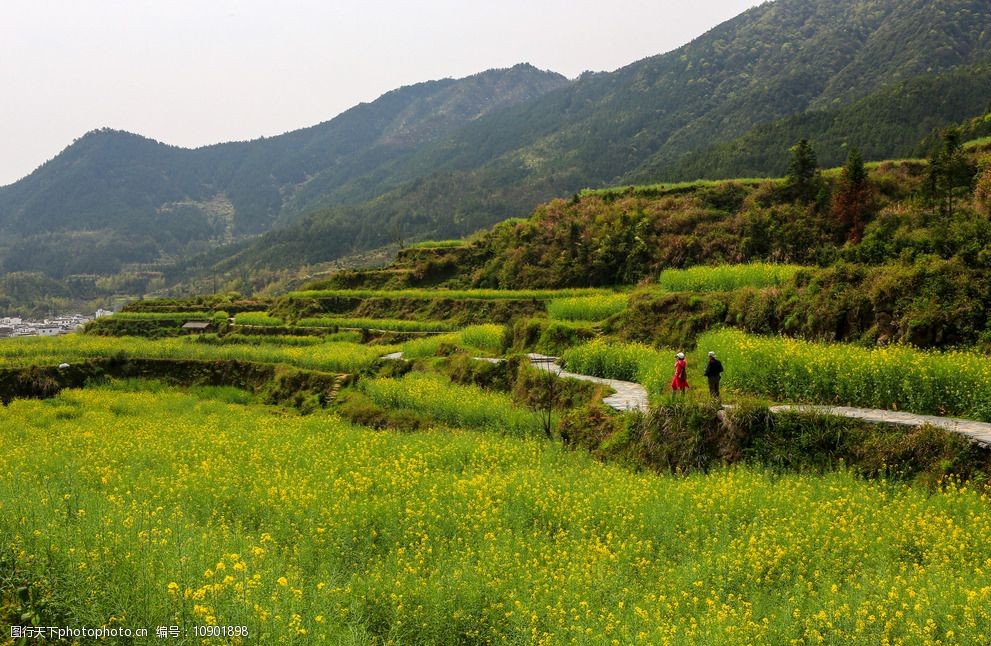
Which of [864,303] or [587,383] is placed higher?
[864,303]

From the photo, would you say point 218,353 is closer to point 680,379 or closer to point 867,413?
point 680,379

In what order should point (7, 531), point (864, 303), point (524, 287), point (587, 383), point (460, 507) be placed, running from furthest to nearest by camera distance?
point (524, 287) < point (587, 383) < point (864, 303) < point (460, 507) < point (7, 531)

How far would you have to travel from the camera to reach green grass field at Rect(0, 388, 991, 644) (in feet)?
24.7

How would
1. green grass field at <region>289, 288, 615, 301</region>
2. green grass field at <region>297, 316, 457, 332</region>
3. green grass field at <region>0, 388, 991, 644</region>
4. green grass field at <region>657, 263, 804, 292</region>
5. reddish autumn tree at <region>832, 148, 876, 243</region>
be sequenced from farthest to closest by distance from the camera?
green grass field at <region>297, 316, 457, 332</region>
green grass field at <region>289, 288, 615, 301</region>
reddish autumn tree at <region>832, 148, 876, 243</region>
green grass field at <region>657, 263, 804, 292</region>
green grass field at <region>0, 388, 991, 644</region>

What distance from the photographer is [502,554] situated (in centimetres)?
1015

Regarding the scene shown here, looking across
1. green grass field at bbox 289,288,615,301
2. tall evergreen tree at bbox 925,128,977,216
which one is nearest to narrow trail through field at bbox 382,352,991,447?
tall evergreen tree at bbox 925,128,977,216

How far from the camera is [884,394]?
14258mm

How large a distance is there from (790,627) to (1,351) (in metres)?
48.8

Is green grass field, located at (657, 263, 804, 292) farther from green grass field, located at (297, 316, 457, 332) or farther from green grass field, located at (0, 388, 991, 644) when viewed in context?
green grass field, located at (297, 316, 457, 332)

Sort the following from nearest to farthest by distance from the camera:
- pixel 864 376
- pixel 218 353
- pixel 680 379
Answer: pixel 864 376
pixel 680 379
pixel 218 353

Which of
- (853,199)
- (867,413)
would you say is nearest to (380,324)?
(853,199)

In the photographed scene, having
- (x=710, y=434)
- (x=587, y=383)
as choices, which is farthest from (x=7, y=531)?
(x=587, y=383)

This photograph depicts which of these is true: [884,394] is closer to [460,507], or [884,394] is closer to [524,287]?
[460,507]

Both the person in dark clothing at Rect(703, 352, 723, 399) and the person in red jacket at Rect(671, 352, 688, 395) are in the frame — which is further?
the person in red jacket at Rect(671, 352, 688, 395)
